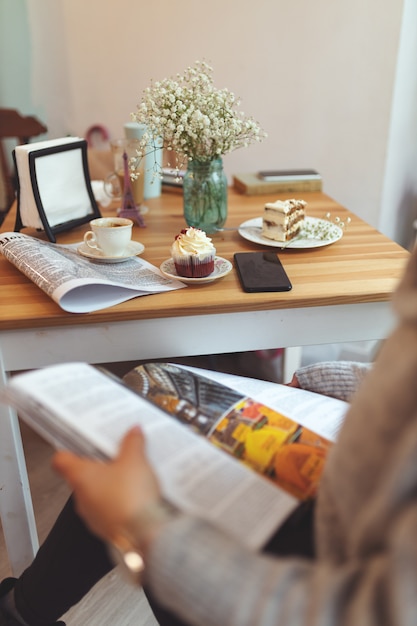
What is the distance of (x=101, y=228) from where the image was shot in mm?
1115

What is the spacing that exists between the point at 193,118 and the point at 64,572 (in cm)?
89

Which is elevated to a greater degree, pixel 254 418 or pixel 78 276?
pixel 78 276

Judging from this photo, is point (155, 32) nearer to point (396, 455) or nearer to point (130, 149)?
point (130, 149)

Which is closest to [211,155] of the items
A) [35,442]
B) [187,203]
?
[187,203]

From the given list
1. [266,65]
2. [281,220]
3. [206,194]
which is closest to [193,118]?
[206,194]

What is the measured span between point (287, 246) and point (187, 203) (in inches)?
10.9

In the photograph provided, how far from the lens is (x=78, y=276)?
100 cm

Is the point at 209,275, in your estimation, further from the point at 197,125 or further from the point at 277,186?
the point at 277,186

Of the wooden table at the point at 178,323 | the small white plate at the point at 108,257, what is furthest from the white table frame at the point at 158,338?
the small white plate at the point at 108,257

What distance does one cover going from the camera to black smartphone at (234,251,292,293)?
3.39 ft

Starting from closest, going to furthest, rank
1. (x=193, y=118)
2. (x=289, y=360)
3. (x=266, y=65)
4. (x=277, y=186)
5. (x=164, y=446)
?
(x=164, y=446), (x=193, y=118), (x=277, y=186), (x=289, y=360), (x=266, y=65)

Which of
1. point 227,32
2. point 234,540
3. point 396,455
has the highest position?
point 227,32

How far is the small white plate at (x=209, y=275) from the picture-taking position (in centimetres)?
105

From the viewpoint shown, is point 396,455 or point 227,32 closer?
point 396,455
